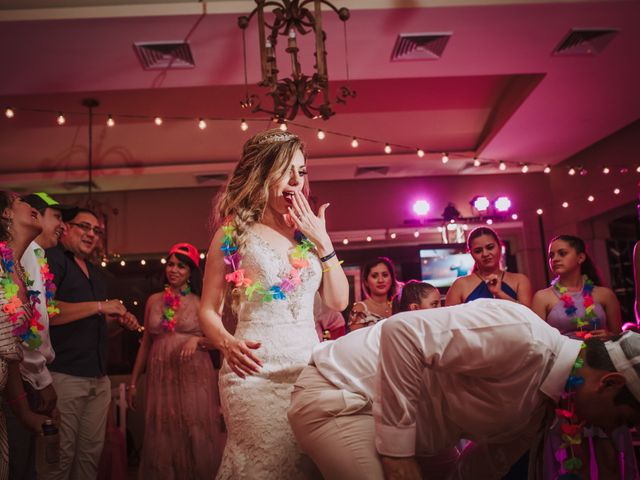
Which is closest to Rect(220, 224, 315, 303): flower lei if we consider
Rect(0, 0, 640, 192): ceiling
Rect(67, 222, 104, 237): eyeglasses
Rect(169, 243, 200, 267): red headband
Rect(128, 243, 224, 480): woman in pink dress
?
Rect(67, 222, 104, 237): eyeglasses

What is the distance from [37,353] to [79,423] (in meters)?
0.71

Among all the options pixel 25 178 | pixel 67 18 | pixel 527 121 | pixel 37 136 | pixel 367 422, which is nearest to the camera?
pixel 367 422

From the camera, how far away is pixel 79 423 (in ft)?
10.3

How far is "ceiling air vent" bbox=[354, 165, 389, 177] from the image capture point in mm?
7545

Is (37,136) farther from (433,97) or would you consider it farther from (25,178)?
(433,97)

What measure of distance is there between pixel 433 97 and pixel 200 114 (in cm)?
246

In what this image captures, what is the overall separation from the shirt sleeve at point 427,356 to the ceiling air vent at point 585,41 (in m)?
3.70

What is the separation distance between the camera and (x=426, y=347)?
1.33m

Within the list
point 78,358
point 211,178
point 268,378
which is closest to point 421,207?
point 211,178

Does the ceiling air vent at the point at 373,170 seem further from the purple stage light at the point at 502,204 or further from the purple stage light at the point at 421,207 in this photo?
the purple stage light at the point at 502,204

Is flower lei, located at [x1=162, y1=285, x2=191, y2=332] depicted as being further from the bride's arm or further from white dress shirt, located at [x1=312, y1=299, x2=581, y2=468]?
white dress shirt, located at [x1=312, y1=299, x2=581, y2=468]

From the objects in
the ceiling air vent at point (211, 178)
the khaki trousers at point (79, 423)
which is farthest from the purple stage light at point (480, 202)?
the khaki trousers at point (79, 423)

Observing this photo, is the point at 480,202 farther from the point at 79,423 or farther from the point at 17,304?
the point at 17,304

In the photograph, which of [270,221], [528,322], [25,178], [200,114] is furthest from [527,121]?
[25,178]
